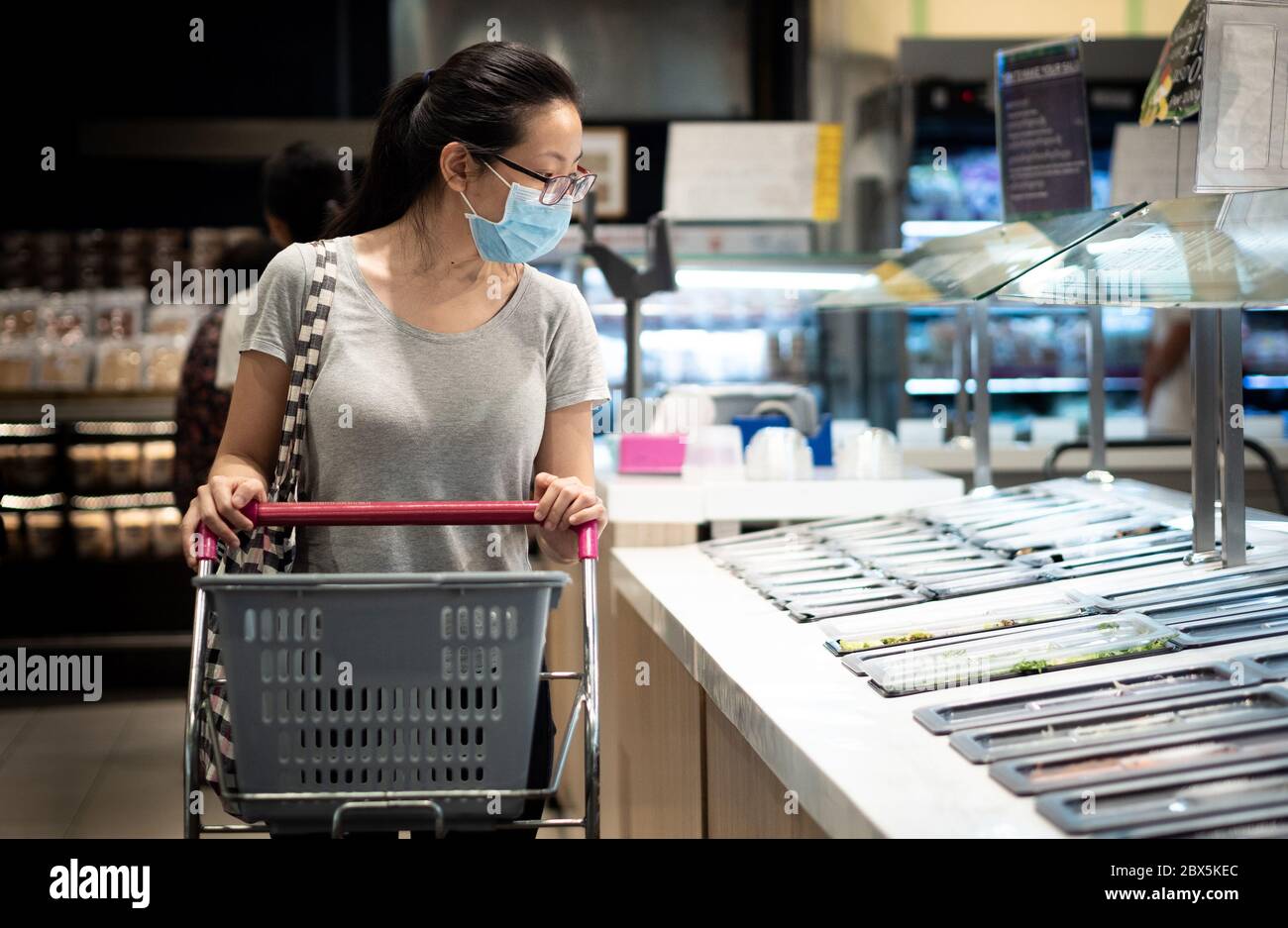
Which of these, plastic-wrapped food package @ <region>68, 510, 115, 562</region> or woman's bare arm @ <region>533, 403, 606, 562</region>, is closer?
woman's bare arm @ <region>533, 403, 606, 562</region>

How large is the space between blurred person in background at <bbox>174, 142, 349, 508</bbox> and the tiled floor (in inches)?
39.1

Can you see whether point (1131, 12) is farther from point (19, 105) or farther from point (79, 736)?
point (79, 736)

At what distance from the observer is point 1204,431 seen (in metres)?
2.45

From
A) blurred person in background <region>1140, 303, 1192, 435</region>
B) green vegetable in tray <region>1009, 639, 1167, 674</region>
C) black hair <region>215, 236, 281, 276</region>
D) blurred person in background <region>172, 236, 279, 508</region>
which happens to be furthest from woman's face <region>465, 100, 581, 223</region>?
blurred person in background <region>1140, 303, 1192, 435</region>

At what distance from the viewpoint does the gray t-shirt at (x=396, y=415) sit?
77.8 inches

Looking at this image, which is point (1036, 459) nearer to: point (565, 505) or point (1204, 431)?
point (1204, 431)

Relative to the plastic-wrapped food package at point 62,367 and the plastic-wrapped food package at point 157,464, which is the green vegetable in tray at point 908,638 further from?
the plastic-wrapped food package at point 62,367

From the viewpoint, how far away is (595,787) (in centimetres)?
166

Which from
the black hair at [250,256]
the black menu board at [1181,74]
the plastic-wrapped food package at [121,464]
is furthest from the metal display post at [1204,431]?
the plastic-wrapped food package at [121,464]

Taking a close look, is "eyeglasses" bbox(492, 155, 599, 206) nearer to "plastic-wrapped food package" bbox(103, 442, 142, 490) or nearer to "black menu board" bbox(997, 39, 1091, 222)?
"black menu board" bbox(997, 39, 1091, 222)

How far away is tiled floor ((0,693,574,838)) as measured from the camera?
421 cm

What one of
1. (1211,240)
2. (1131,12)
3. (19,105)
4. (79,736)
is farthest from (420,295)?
(1131,12)

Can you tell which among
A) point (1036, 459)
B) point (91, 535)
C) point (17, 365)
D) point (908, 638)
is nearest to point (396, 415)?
point (908, 638)

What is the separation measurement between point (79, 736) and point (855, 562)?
3606 millimetres
